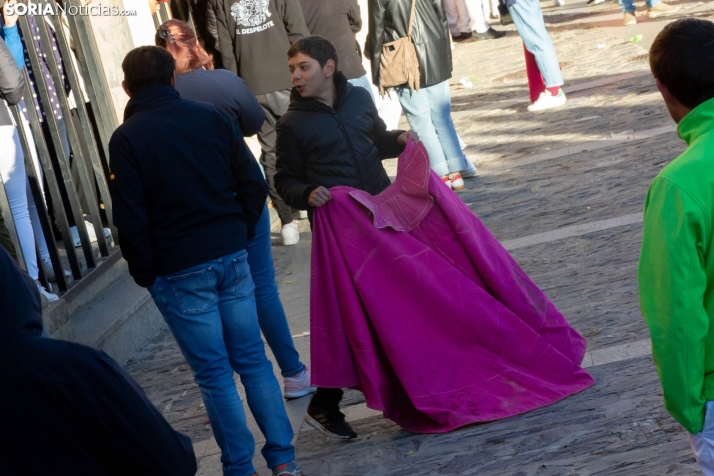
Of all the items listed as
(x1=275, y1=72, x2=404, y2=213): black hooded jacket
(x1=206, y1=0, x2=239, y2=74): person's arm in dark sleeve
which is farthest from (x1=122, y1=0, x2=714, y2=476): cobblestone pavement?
(x1=206, y1=0, x2=239, y2=74): person's arm in dark sleeve

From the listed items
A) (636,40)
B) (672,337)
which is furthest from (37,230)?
(636,40)

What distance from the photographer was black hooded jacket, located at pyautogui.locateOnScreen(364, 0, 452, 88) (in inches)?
314

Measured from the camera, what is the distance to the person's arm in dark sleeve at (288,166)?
14.5 feet

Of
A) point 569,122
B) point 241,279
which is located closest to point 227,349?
point 241,279

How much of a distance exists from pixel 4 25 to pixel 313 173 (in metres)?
2.79

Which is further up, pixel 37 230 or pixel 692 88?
pixel 692 88

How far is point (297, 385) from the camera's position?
504cm

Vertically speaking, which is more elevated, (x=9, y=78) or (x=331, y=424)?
(x=9, y=78)

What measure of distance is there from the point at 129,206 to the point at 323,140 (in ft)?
3.79

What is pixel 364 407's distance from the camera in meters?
4.80

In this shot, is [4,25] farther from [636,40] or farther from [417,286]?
[636,40]

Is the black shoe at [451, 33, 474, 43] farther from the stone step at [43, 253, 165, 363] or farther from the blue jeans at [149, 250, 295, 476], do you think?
the blue jeans at [149, 250, 295, 476]

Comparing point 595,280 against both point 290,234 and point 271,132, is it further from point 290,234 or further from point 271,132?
point 271,132

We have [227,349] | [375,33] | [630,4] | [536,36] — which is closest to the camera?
[227,349]
